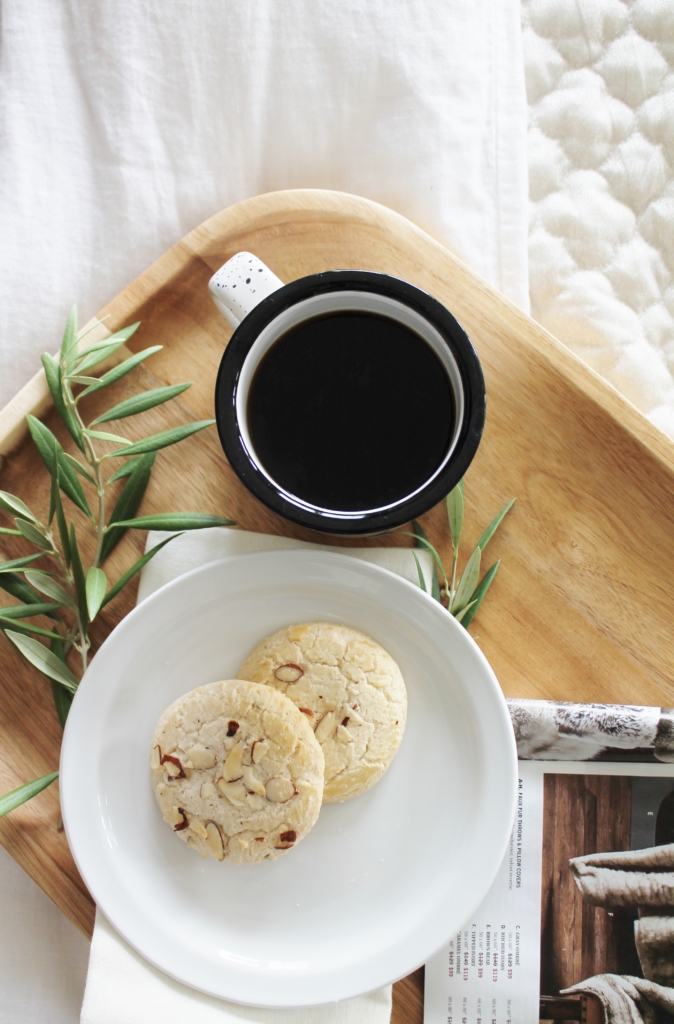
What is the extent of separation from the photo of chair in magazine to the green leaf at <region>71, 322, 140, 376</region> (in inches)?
26.1

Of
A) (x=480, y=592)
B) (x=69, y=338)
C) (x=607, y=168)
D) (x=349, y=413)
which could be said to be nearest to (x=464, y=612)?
(x=480, y=592)

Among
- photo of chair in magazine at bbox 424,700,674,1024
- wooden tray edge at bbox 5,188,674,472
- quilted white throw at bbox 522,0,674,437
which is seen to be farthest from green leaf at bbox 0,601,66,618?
quilted white throw at bbox 522,0,674,437

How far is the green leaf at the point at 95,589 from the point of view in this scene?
2.78 feet

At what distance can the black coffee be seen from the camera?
0.84 metres

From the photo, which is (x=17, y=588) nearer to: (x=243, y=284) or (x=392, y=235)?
(x=243, y=284)

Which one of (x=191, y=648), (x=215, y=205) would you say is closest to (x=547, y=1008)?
(x=191, y=648)

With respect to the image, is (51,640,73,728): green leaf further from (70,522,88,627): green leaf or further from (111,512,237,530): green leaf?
(111,512,237,530): green leaf

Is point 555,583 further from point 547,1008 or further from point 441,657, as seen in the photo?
point 547,1008

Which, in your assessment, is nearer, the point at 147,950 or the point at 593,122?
the point at 147,950

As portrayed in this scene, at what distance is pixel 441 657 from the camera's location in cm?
90

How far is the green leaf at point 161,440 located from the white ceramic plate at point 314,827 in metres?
0.16

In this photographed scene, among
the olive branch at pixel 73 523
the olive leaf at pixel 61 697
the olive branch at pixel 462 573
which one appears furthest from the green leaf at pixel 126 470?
the olive branch at pixel 462 573

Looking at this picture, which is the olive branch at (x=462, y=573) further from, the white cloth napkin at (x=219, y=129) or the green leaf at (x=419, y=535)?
the white cloth napkin at (x=219, y=129)

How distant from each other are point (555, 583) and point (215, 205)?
0.70 metres
